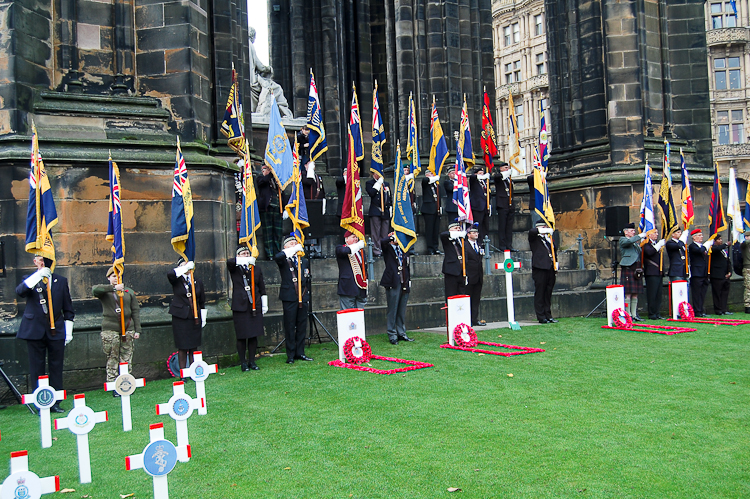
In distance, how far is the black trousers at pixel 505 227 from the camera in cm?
1723

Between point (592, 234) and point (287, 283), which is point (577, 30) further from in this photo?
point (287, 283)

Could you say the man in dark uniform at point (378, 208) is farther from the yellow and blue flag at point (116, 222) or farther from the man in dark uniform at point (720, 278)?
the man in dark uniform at point (720, 278)

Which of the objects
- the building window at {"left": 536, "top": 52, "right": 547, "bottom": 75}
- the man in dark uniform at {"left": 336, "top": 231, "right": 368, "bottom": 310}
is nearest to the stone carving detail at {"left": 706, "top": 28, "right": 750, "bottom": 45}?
the building window at {"left": 536, "top": 52, "right": 547, "bottom": 75}

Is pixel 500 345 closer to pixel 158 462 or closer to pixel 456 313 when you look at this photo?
pixel 456 313

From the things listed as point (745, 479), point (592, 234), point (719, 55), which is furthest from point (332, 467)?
point (719, 55)

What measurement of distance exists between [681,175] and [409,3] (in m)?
8.64

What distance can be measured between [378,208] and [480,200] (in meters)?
2.90

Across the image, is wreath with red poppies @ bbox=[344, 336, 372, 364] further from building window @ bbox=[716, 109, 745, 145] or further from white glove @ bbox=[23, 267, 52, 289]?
building window @ bbox=[716, 109, 745, 145]

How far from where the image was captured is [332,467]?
5.64m

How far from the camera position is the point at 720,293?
1620cm

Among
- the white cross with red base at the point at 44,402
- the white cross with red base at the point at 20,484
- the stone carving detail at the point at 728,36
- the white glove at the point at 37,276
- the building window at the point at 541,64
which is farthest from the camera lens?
the building window at the point at 541,64

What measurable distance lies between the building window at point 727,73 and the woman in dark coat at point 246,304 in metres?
46.3

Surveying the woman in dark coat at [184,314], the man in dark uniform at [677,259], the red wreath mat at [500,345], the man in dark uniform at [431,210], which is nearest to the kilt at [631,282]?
the man in dark uniform at [677,259]

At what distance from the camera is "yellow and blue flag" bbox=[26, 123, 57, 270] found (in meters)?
8.95
